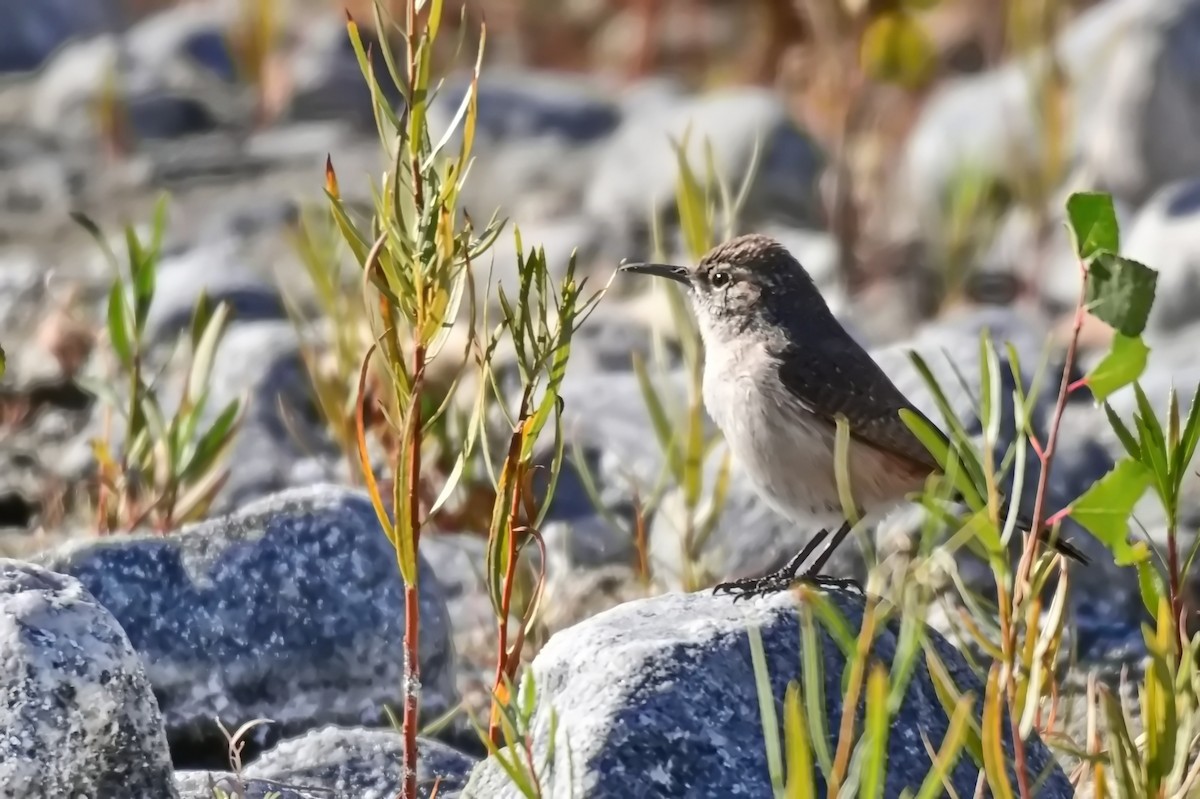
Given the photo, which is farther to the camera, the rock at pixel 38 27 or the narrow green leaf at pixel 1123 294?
the rock at pixel 38 27

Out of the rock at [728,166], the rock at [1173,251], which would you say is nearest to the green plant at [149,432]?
the rock at [728,166]

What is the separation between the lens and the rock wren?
443 centimetres

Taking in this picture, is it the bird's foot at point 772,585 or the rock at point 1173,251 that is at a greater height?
the rock at point 1173,251

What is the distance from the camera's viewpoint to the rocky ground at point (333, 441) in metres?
2.97

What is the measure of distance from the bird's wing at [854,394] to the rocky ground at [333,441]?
561 millimetres

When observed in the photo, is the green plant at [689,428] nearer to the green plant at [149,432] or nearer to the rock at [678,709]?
the green plant at [149,432]

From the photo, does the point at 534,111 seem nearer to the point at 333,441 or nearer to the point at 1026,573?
the point at 333,441

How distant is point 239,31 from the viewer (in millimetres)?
10094

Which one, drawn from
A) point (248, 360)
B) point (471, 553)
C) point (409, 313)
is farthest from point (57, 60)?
point (409, 313)

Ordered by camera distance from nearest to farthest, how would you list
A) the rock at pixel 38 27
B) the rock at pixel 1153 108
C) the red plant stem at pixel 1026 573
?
1. the red plant stem at pixel 1026 573
2. the rock at pixel 1153 108
3. the rock at pixel 38 27

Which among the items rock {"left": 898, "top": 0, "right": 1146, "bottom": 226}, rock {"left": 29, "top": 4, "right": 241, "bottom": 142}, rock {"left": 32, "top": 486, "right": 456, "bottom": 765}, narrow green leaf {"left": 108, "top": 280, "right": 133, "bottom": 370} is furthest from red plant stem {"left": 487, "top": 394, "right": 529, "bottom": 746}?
rock {"left": 29, "top": 4, "right": 241, "bottom": 142}

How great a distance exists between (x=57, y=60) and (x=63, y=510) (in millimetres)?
6137

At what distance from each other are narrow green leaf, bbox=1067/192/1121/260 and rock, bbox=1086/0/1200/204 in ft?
18.9

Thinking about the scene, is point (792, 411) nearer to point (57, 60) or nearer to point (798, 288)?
point (798, 288)
